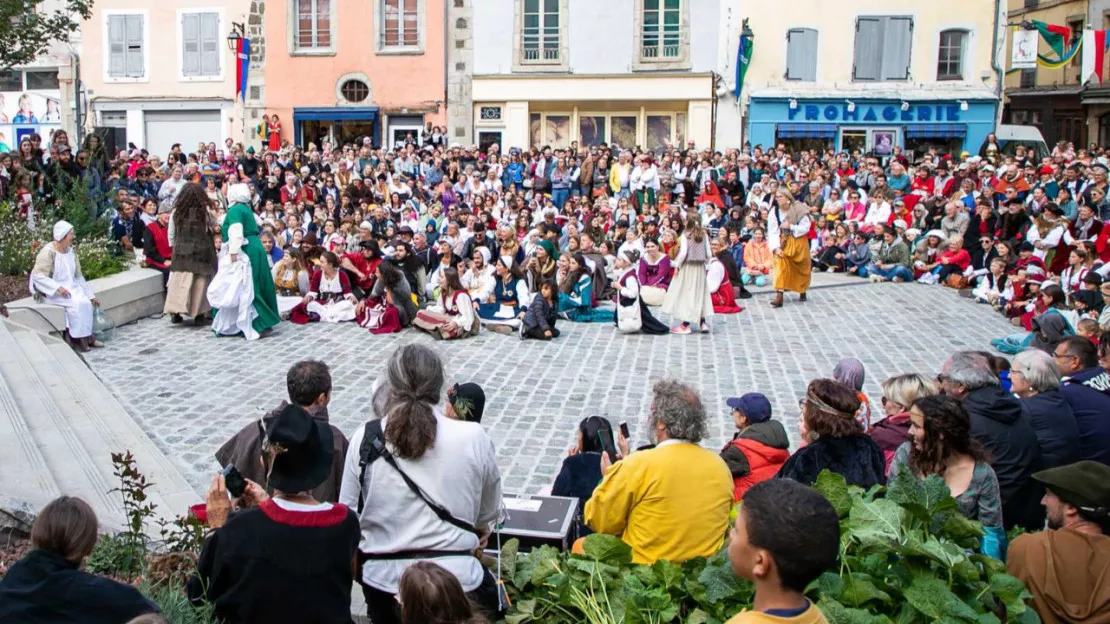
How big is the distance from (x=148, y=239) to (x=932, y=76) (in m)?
21.9

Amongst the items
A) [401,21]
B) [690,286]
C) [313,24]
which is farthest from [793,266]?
[313,24]

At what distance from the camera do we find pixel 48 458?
6.77m

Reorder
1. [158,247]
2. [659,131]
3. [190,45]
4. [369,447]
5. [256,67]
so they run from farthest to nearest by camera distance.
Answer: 1. [190,45]
2. [256,67]
3. [659,131]
4. [158,247]
5. [369,447]

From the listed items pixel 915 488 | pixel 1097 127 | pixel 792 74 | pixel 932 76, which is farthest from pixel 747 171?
pixel 915 488

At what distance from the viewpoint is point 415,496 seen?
3.72 m

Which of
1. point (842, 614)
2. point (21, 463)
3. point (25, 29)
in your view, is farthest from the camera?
point (25, 29)

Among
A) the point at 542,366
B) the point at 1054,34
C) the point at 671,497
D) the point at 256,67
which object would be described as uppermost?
the point at 1054,34

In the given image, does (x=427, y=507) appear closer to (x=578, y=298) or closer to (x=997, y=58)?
(x=578, y=298)

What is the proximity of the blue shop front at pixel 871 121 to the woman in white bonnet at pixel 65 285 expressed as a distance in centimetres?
2013

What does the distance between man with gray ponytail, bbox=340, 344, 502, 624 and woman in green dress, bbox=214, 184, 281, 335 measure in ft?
28.2

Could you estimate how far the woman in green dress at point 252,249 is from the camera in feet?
38.8

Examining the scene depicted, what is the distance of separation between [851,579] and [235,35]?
27.9 meters

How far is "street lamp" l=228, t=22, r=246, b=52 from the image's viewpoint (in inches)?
1104

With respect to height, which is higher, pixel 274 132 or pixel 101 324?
pixel 274 132
